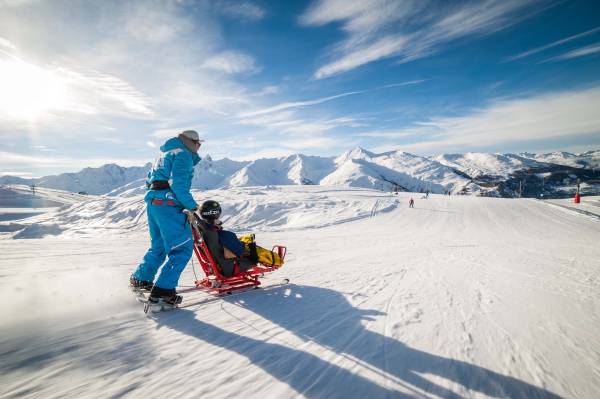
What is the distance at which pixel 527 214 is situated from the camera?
2430cm

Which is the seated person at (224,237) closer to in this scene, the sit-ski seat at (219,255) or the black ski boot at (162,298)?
the sit-ski seat at (219,255)

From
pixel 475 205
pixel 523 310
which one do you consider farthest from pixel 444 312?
pixel 475 205

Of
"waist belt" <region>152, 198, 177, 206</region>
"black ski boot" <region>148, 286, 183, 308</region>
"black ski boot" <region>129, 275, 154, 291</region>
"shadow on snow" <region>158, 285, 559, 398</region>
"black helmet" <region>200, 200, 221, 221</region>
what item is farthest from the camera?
"black helmet" <region>200, 200, 221, 221</region>

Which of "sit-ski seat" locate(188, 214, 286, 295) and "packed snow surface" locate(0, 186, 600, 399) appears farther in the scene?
"sit-ski seat" locate(188, 214, 286, 295)

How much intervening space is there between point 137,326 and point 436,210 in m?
27.6

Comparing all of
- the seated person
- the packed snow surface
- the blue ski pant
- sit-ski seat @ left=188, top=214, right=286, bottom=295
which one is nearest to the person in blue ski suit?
the blue ski pant

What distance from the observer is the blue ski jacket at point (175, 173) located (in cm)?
405

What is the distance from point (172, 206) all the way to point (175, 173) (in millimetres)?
476

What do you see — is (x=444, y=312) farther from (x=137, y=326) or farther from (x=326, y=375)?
(x=137, y=326)

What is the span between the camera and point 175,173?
13.5ft

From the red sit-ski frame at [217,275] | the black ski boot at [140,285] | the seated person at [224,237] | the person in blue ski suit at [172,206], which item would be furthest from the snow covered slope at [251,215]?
the person in blue ski suit at [172,206]

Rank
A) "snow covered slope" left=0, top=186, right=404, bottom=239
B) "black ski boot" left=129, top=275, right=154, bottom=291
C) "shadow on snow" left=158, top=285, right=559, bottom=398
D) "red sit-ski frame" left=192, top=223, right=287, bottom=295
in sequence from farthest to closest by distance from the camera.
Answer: "snow covered slope" left=0, top=186, right=404, bottom=239 < "red sit-ski frame" left=192, top=223, right=287, bottom=295 < "black ski boot" left=129, top=275, right=154, bottom=291 < "shadow on snow" left=158, top=285, right=559, bottom=398

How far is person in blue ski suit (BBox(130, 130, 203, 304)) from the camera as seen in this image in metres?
4.04

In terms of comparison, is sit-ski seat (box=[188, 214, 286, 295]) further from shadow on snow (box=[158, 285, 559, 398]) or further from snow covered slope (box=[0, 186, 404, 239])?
snow covered slope (box=[0, 186, 404, 239])
